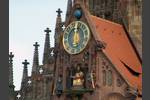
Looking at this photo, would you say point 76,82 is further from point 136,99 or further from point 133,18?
point 133,18

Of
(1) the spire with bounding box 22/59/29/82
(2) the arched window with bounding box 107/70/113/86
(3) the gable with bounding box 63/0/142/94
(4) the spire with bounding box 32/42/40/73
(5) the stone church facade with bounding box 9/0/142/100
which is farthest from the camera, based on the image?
(1) the spire with bounding box 22/59/29/82

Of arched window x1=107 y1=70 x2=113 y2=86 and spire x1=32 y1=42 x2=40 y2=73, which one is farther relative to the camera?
spire x1=32 y1=42 x2=40 y2=73

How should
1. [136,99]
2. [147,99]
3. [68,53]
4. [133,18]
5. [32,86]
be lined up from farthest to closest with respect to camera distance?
[32,86] → [133,18] → [68,53] → [136,99] → [147,99]

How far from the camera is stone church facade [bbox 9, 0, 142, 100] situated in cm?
3066

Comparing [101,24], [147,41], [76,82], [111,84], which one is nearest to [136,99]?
[111,84]

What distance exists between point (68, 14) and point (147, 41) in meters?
18.1

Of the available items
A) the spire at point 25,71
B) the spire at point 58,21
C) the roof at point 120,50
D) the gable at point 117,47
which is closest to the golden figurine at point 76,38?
the gable at point 117,47

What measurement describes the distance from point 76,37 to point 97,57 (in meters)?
1.83

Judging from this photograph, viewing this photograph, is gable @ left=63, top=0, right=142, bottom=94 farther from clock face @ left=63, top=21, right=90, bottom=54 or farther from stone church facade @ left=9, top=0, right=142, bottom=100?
clock face @ left=63, top=21, right=90, bottom=54

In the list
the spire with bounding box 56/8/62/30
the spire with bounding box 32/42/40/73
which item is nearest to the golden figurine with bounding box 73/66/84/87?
the spire with bounding box 56/8/62/30

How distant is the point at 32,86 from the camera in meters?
39.0

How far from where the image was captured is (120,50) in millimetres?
33031

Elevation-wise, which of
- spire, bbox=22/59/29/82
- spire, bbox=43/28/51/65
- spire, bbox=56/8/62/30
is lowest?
spire, bbox=22/59/29/82

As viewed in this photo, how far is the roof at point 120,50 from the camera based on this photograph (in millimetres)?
31234
